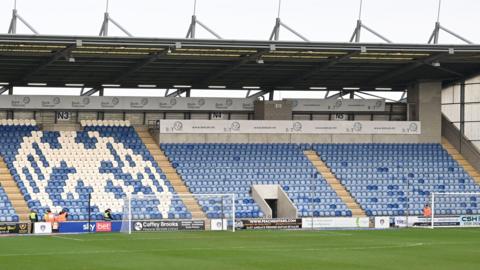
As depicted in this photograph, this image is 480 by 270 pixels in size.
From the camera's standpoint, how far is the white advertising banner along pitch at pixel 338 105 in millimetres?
66812

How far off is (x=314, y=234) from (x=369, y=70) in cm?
1597

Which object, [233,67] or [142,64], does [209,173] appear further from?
[142,64]

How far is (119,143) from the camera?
6228 centimetres

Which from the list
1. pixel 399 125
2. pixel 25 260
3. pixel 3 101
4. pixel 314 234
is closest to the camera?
pixel 25 260

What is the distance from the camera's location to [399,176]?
63.4 metres

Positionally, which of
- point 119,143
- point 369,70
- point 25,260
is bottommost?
point 25,260

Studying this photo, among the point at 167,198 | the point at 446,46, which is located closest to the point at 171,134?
the point at 167,198

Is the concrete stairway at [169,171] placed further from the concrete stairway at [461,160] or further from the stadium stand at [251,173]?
the concrete stairway at [461,160]

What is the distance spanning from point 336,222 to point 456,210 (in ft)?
27.7

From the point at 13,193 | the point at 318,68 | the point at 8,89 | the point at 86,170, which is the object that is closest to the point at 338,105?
the point at 318,68

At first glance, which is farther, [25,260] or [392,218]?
[392,218]

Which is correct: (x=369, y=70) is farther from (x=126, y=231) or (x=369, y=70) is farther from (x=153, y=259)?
(x=153, y=259)

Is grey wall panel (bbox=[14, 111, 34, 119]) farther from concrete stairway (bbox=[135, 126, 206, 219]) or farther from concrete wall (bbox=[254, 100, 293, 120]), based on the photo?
concrete wall (bbox=[254, 100, 293, 120])

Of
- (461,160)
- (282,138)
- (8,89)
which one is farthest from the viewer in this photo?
(461,160)
